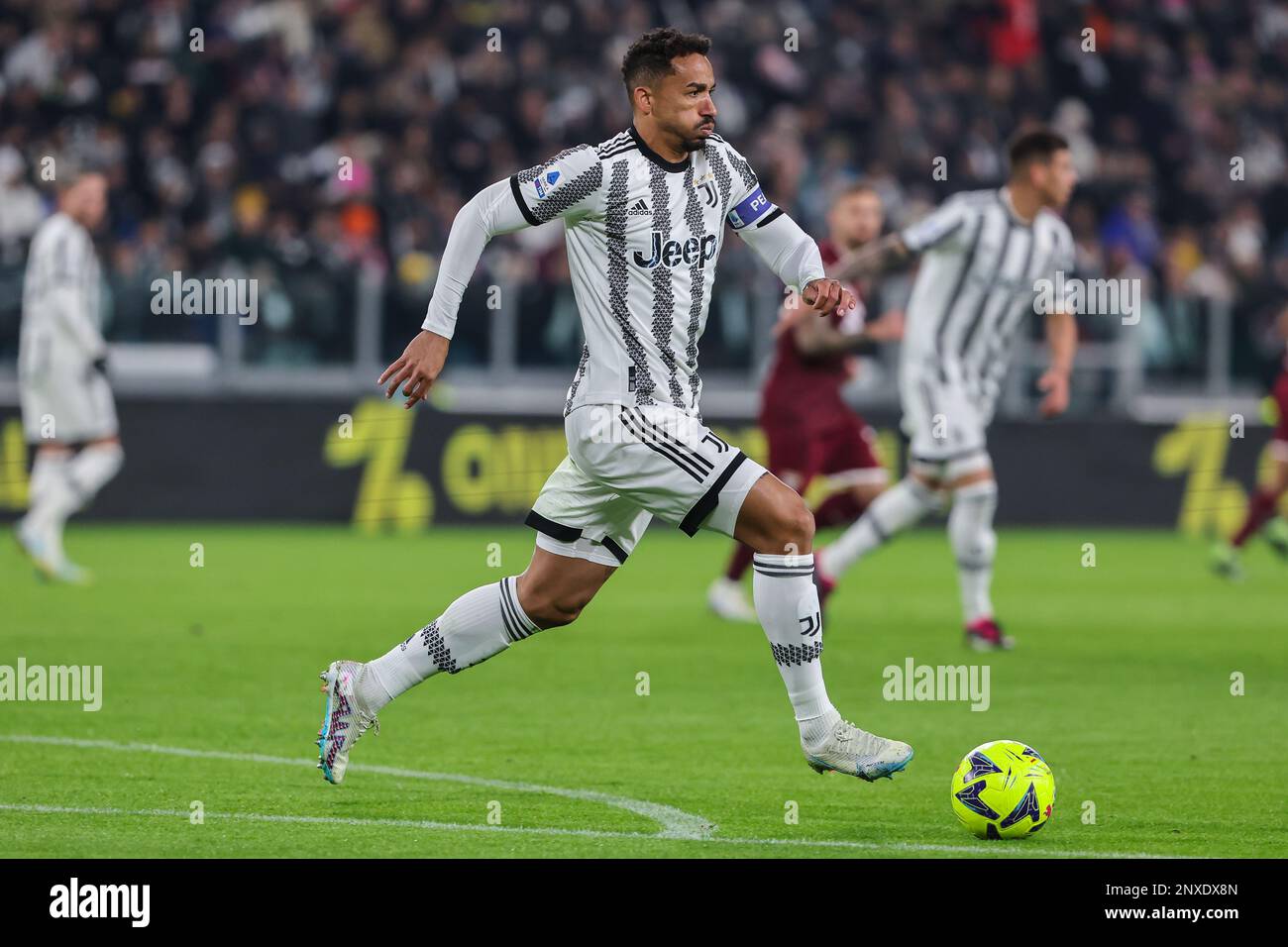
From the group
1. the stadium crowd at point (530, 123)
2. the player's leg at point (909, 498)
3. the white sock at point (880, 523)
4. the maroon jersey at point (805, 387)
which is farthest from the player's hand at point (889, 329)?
the stadium crowd at point (530, 123)

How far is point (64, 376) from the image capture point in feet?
46.8

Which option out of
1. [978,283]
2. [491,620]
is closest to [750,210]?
[491,620]

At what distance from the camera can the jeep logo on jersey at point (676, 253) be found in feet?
20.8

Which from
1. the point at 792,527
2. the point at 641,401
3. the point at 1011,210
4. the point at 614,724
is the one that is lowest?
the point at 614,724

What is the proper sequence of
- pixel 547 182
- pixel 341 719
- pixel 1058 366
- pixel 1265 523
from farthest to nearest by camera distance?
pixel 1265 523 < pixel 1058 366 < pixel 341 719 < pixel 547 182

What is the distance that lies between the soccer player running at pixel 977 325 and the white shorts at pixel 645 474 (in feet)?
14.4

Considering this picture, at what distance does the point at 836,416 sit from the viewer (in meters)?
11.8

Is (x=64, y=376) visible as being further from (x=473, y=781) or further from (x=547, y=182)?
(x=547, y=182)

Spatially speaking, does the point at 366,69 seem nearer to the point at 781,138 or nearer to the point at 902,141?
the point at 781,138

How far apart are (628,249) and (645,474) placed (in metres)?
0.70

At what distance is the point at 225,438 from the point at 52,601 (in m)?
5.87

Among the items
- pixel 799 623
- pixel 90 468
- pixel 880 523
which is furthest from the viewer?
pixel 90 468

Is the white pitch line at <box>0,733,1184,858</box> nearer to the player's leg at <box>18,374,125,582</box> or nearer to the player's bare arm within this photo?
the player's bare arm
